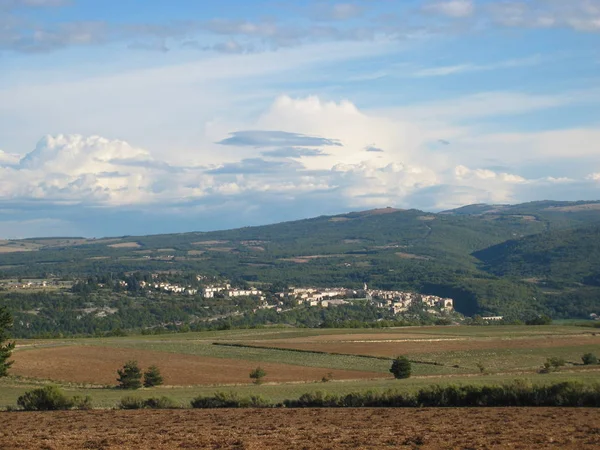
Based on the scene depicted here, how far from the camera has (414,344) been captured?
7500 cm

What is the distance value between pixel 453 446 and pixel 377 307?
12865 cm

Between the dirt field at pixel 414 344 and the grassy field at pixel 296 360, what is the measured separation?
89mm

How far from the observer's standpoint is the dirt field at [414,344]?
70438 mm

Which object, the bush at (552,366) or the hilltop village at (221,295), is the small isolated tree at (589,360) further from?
the hilltop village at (221,295)

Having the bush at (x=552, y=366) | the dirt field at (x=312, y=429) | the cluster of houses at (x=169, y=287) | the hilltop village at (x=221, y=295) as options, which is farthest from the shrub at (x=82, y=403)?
the cluster of houses at (x=169, y=287)

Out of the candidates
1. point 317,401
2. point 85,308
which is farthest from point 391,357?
point 85,308

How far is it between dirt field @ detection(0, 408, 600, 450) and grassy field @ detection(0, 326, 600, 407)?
255 inches

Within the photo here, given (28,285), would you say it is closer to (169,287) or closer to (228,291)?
(169,287)

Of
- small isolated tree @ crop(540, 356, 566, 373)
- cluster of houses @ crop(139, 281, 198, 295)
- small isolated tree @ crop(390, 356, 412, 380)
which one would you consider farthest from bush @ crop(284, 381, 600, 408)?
cluster of houses @ crop(139, 281, 198, 295)

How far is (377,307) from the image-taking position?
148750mm

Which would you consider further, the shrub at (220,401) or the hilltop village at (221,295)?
the hilltop village at (221,295)

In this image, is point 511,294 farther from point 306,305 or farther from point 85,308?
point 85,308

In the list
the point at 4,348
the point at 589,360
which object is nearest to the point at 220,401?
the point at 4,348

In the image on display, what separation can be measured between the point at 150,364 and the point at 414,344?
26.6 m
